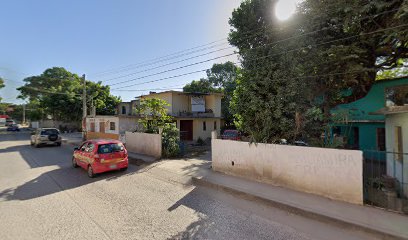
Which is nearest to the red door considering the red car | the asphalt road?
the red car

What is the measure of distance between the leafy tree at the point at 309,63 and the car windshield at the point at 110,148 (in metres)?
5.41

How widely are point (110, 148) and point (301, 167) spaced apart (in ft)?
24.9

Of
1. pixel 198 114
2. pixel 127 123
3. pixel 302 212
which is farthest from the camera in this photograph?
pixel 198 114

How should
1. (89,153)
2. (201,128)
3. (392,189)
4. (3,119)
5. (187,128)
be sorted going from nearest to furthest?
(392,189), (89,153), (187,128), (201,128), (3,119)

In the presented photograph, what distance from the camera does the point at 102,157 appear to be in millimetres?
8648

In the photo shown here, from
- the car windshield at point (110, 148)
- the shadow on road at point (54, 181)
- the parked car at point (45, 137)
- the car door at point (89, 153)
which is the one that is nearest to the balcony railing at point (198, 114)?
the parked car at point (45, 137)

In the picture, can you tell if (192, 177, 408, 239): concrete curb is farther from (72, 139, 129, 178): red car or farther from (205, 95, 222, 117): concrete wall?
(205, 95, 222, 117): concrete wall

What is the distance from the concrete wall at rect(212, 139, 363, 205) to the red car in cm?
460

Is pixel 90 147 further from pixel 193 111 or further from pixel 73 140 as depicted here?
pixel 73 140

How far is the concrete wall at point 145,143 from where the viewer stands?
1232cm

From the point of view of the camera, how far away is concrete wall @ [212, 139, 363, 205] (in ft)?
17.8

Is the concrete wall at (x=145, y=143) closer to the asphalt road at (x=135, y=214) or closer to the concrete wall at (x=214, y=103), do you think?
the asphalt road at (x=135, y=214)

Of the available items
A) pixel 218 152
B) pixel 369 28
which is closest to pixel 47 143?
pixel 218 152

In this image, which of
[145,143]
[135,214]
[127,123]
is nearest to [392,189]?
[135,214]
